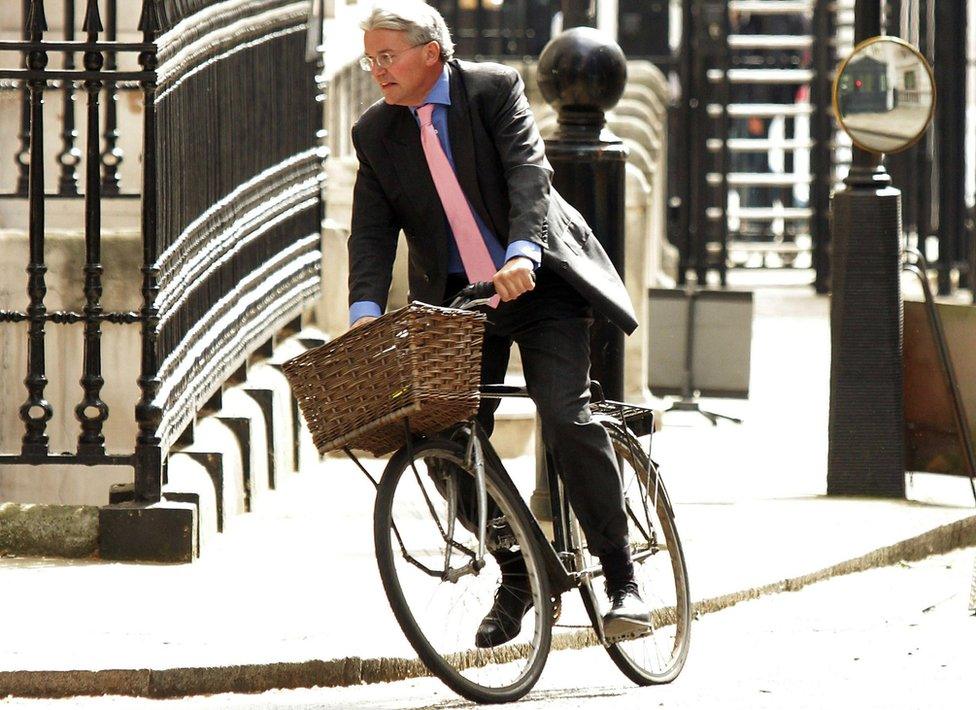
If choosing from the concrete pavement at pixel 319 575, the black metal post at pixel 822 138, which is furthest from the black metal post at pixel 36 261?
the black metal post at pixel 822 138

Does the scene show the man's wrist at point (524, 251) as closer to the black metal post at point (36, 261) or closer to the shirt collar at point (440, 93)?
the shirt collar at point (440, 93)

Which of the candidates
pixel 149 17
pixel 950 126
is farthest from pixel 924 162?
pixel 149 17

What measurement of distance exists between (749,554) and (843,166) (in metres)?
18.1

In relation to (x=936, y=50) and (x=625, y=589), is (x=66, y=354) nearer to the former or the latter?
(x=625, y=589)

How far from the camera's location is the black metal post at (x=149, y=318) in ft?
24.0

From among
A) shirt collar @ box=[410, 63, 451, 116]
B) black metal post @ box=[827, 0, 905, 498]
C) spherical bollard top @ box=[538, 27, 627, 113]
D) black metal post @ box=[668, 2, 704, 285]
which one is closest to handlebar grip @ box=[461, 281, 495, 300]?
shirt collar @ box=[410, 63, 451, 116]

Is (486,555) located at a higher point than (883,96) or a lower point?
lower

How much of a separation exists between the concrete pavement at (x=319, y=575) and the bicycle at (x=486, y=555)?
0.55m

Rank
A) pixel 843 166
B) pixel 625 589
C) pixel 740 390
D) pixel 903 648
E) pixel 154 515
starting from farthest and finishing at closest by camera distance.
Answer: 1. pixel 843 166
2. pixel 740 390
3. pixel 154 515
4. pixel 903 648
5. pixel 625 589

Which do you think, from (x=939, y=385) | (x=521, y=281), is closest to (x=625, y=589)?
(x=521, y=281)

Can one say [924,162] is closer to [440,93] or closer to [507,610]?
[507,610]

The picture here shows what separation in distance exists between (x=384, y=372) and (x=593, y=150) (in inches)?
118

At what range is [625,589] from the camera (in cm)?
554

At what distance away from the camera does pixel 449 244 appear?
5.50 metres
